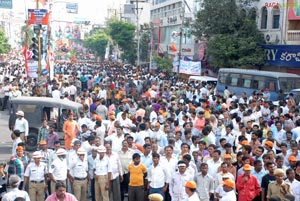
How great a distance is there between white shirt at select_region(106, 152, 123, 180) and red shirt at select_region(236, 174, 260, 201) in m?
2.52

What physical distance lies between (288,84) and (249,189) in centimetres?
1617

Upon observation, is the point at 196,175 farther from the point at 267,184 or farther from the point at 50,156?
the point at 50,156

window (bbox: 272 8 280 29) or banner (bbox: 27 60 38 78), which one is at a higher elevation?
window (bbox: 272 8 280 29)

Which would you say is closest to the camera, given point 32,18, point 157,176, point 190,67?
point 157,176

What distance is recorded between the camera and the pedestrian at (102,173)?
33.3 feet

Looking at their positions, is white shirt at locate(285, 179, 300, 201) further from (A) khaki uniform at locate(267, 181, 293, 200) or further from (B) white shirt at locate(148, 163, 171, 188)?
(B) white shirt at locate(148, 163, 171, 188)

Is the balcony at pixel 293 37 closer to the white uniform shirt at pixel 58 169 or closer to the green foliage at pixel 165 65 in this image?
the green foliage at pixel 165 65

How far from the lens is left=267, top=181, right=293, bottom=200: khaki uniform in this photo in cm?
833

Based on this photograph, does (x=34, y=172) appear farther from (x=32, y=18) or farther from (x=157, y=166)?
(x=32, y=18)

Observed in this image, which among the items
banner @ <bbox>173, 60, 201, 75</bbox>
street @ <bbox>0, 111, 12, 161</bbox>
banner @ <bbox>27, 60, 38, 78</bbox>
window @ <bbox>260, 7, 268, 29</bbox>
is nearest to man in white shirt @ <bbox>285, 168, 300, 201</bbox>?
street @ <bbox>0, 111, 12, 161</bbox>

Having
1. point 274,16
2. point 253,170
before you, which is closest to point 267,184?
point 253,170

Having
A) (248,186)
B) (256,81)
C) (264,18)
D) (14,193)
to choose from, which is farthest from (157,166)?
(264,18)

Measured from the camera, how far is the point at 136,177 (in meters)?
9.87

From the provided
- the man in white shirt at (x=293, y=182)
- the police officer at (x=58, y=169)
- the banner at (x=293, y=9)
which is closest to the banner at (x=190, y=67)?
the banner at (x=293, y=9)
